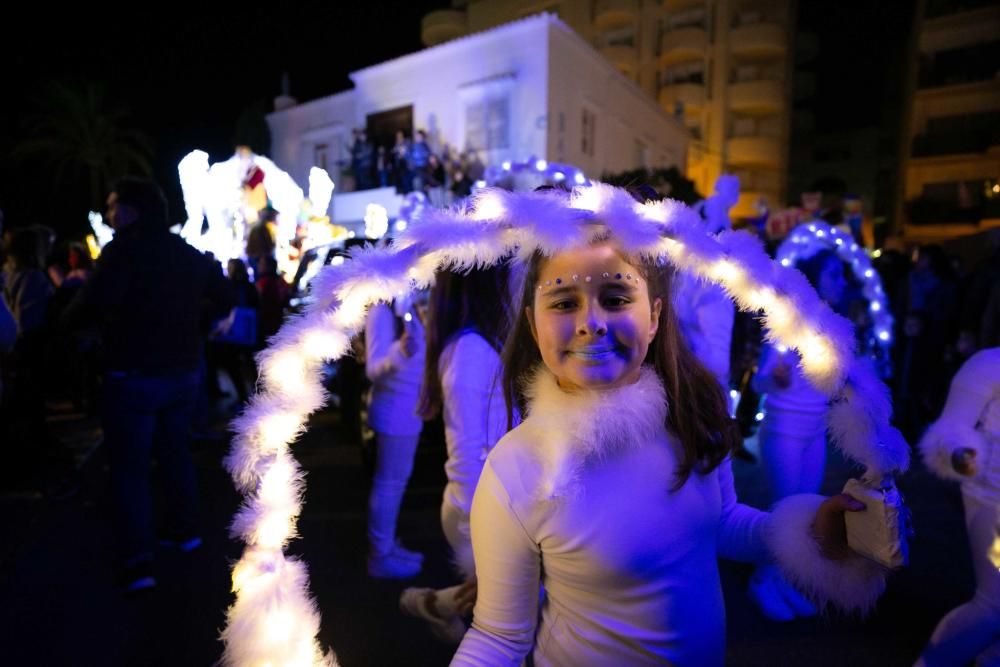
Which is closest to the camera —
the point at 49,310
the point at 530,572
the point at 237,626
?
the point at 530,572

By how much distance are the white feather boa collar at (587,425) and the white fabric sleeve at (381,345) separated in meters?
1.91

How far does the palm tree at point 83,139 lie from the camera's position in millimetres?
24516

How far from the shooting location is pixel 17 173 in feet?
82.9

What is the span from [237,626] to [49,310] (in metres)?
6.03

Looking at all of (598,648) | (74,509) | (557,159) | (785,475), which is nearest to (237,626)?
(598,648)

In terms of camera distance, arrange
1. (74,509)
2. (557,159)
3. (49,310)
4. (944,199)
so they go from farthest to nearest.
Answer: (944,199), (557,159), (49,310), (74,509)

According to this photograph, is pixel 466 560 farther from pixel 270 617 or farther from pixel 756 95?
pixel 756 95

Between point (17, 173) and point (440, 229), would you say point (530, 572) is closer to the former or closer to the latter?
point (440, 229)

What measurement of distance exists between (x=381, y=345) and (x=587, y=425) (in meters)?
2.13

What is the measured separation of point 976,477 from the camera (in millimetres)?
2273

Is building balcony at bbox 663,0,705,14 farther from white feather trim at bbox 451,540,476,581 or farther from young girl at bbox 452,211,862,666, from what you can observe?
young girl at bbox 452,211,862,666

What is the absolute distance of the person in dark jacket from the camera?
3.16 metres

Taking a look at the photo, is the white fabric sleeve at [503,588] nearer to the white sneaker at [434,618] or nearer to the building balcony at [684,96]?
the white sneaker at [434,618]

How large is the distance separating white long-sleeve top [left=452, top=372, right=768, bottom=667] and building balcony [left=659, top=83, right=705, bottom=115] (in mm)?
29927
